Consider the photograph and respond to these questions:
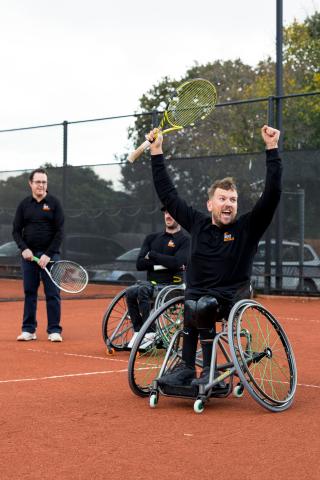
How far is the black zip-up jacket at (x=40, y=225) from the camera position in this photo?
30.7ft

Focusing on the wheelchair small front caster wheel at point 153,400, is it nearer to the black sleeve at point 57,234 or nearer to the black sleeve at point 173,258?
the black sleeve at point 173,258

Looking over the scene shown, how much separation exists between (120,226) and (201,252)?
11.9 meters

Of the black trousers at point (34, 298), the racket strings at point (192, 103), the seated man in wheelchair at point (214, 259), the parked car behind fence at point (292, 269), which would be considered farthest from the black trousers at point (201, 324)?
the parked car behind fence at point (292, 269)

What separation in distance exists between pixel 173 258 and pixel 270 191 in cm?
287

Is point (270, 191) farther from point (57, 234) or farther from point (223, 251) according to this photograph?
point (57, 234)

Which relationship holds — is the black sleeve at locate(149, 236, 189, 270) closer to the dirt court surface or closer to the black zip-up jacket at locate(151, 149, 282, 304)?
the dirt court surface

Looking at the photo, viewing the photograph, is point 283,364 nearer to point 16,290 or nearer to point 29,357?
point 29,357

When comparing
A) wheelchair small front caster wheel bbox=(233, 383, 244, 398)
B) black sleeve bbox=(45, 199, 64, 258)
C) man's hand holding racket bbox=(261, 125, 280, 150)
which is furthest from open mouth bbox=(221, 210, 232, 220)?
black sleeve bbox=(45, 199, 64, 258)

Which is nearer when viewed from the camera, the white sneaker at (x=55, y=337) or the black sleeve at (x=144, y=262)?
the black sleeve at (x=144, y=262)

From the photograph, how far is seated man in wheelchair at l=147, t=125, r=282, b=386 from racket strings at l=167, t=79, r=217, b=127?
91 centimetres

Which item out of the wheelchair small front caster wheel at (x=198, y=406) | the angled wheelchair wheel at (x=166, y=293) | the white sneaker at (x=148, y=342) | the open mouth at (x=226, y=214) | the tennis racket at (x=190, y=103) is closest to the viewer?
the wheelchair small front caster wheel at (x=198, y=406)

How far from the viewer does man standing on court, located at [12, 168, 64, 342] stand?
9289 millimetres

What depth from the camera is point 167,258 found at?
27.6 ft

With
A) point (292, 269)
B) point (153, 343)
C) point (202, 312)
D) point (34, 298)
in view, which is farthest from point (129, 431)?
point (292, 269)
